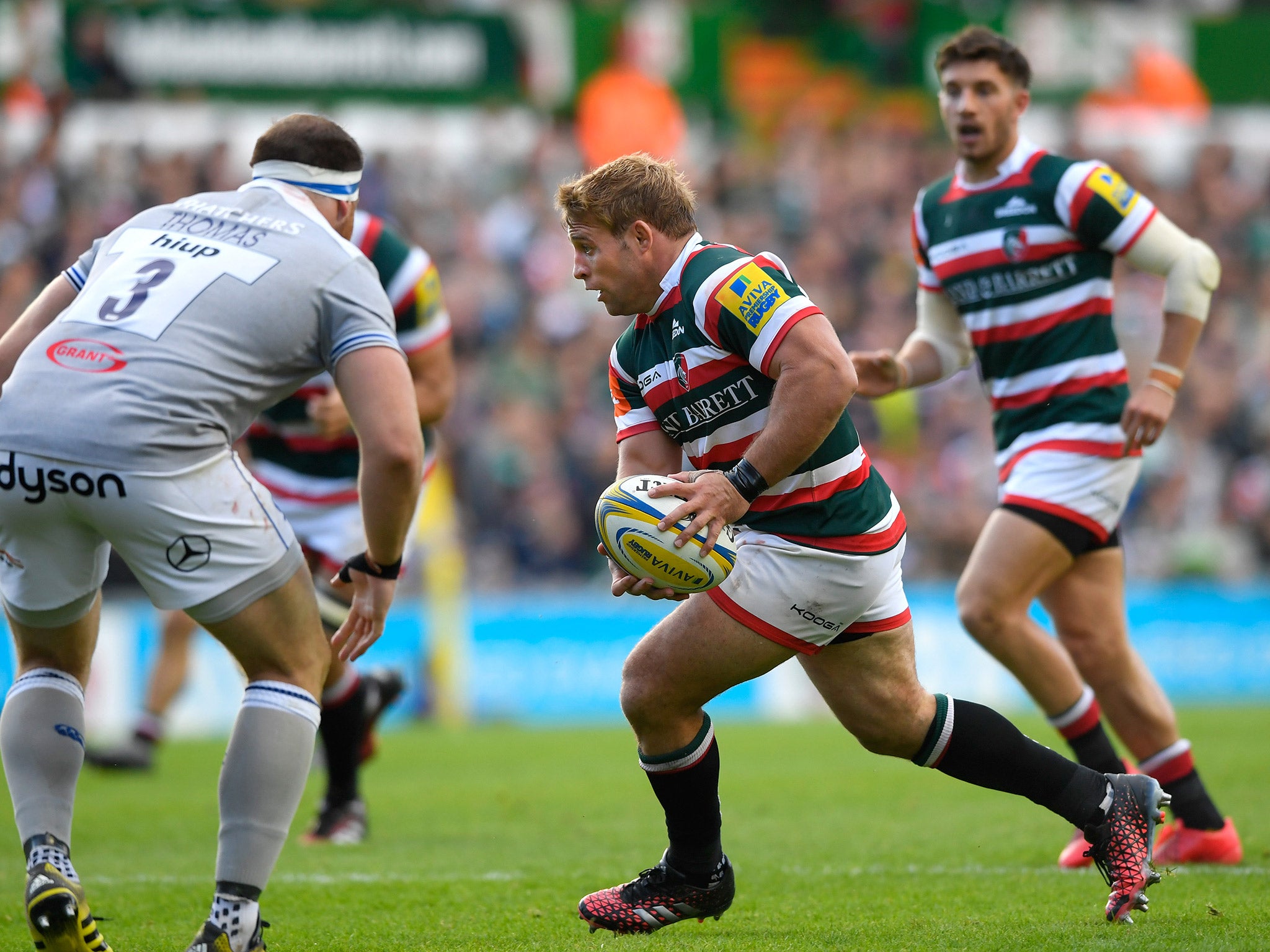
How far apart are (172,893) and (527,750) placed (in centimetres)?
529

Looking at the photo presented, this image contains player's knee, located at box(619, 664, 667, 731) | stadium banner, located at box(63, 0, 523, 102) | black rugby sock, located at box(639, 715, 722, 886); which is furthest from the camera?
stadium banner, located at box(63, 0, 523, 102)

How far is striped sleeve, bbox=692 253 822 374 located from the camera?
404cm

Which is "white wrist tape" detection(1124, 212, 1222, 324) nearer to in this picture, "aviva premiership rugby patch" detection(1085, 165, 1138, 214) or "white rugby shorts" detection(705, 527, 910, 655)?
"aviva premiership rugby patch" detection(1085, 165, 1138, 214)

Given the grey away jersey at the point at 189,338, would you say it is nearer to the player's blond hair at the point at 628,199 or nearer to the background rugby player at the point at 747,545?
the player's blond hair at the point at 628,199

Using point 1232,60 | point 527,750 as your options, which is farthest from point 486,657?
point 1232,60

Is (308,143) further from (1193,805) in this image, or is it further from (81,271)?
(1193,805)

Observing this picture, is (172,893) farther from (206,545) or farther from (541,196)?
(541,196)

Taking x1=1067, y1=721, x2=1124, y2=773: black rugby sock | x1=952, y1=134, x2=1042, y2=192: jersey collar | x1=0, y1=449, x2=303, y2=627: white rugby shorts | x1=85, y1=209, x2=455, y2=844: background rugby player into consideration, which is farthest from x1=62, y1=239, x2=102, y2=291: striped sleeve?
x1=1067, y1=721, x2=1124, y2=773: black rugby sock

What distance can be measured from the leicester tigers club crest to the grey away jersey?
2721 mm

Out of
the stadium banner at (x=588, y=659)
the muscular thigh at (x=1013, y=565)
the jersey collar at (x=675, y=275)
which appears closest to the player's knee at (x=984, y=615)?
the muscular thigh at (x=1013, y=565)

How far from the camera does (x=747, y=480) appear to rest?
13.3 feet

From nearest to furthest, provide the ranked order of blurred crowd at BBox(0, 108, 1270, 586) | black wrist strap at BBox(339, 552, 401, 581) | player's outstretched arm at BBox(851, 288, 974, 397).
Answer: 1. black wrist strap at BBox(339, 552, 401, 581)
2. player's outstretched arm at BBox(851, 288, 974, 397)
3. blurred crowd at BBox(0, 108, 1270, 586)

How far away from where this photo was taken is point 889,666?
14.3ft

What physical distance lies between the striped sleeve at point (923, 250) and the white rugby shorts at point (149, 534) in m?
3.12
